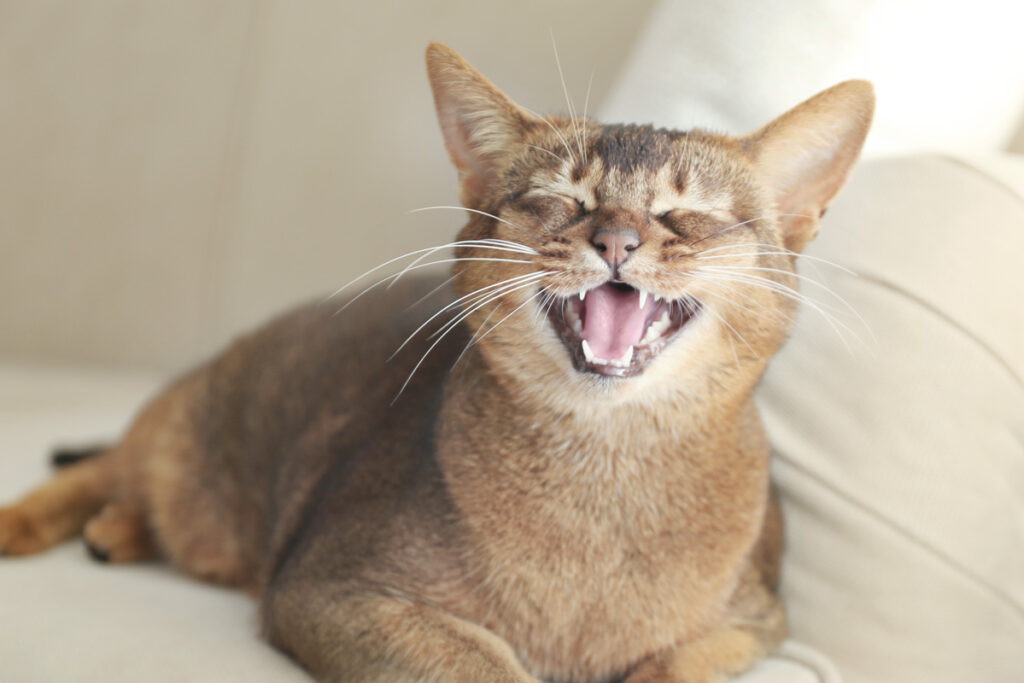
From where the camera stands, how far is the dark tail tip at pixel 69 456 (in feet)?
5.52

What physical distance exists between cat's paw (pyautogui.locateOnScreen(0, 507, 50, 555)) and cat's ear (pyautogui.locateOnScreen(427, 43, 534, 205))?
88 cm

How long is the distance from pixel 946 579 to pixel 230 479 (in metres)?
1.11

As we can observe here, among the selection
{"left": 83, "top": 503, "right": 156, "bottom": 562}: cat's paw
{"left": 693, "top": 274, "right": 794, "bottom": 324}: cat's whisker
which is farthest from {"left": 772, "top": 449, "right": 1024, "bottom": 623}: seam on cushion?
{"left": 83, "top": 503, "right": 156, "bottom": 562}: cat's paw

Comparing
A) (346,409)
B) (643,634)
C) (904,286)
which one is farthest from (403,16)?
(643,634)

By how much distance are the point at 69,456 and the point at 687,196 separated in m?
1.29

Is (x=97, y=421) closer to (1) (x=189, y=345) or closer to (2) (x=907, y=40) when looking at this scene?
(1) (x=189, y=345)

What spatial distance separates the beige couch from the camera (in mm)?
1038

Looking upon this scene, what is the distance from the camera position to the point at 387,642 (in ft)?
3.17

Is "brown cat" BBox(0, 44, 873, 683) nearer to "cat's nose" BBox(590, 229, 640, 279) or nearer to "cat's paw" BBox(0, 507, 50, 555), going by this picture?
"cat's nose" BBox(590, 229, 640, 279)

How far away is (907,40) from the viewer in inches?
44.6

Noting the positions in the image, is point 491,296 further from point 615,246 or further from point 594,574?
point 594,574

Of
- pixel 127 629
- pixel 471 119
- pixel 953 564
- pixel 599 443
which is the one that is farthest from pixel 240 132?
pixel 953 564

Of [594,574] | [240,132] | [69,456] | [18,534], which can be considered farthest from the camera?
[240,132]

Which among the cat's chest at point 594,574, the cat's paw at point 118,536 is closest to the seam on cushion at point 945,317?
the cat's chest at point 594,574
